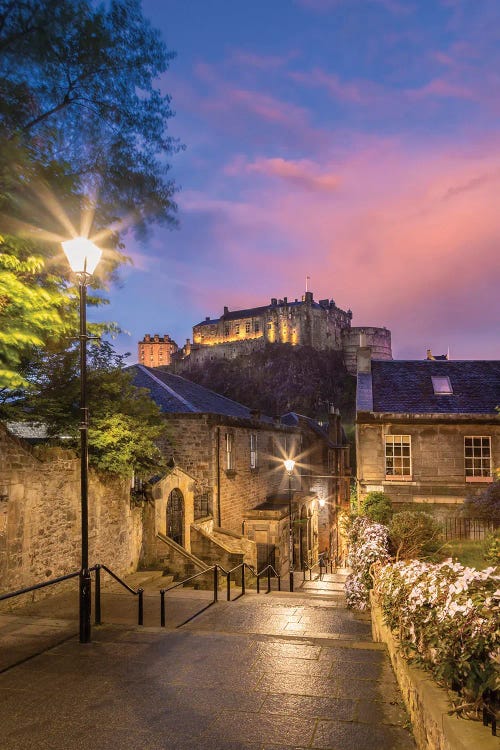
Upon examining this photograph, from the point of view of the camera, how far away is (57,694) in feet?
18.2

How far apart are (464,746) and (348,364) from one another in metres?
114

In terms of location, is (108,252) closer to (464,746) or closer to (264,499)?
(464,746)

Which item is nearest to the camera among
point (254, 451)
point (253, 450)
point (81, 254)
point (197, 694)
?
point (197, 694)

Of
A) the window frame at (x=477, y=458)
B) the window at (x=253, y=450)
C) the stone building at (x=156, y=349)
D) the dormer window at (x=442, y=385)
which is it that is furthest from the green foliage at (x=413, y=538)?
the stone building at (x=156, y=349)

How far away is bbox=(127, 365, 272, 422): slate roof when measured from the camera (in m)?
21.3

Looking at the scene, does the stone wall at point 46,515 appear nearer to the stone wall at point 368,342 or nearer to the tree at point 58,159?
the tree at point 58,159

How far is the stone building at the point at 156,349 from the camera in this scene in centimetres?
13938

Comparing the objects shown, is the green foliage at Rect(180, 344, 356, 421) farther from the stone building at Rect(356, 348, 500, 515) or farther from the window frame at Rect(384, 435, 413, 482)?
the window frame at Rect(384, 435, 413, 482)

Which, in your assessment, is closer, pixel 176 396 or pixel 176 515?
pixel 176 515

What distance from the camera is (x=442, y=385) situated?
2389cm

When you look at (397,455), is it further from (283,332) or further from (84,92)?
(283,332)

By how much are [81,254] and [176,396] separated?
14.9 meters

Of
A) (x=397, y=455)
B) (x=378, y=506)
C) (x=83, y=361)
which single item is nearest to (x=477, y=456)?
(x=397, y=455)

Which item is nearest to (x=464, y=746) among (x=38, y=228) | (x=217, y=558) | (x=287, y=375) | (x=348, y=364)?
(x=38, y=228)
